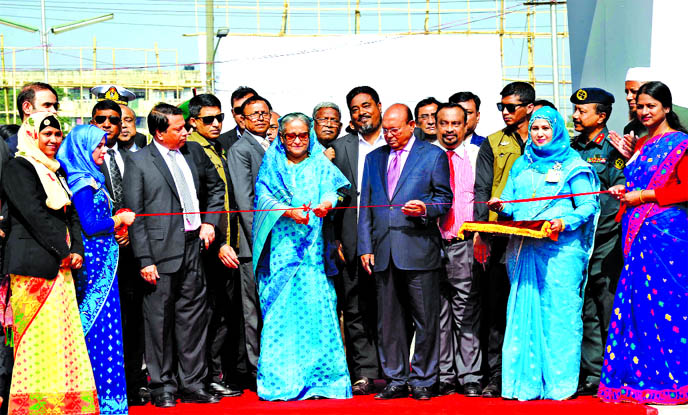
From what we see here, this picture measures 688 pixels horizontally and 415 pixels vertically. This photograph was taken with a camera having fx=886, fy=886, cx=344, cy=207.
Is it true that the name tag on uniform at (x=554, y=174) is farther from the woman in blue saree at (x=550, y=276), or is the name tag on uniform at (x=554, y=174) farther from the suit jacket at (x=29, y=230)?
the suit jacket at (x=29, y=230)

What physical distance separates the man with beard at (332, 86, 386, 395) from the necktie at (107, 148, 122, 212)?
5.29 feet

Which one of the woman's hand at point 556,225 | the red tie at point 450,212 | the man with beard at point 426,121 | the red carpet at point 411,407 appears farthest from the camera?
the man with beard at point 426,121

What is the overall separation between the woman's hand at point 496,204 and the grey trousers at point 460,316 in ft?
1.42

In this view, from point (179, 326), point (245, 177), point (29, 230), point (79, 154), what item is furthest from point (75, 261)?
point (245, 177)

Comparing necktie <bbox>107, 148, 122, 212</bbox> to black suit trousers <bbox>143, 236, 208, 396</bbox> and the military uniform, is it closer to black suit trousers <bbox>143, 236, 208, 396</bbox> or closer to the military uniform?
black suit trousers <bbox>143, 236, 208, 396</bbox>

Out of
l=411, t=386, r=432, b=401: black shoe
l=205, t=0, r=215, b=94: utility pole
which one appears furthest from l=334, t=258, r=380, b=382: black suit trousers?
l=205, t=0, r=215, b=94: utility pole

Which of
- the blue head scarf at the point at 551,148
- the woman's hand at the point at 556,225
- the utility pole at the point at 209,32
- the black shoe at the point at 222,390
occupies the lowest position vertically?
the black shoe at the point at 222,390

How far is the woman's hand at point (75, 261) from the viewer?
5.65m

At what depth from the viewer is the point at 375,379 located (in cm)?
693

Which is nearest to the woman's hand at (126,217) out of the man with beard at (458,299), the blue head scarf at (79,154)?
the blue head scarf at (79,154)

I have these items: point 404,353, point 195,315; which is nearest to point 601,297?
point 404,353

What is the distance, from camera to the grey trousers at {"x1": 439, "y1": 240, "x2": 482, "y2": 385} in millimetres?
6472

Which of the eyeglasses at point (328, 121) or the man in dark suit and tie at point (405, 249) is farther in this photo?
the eyeglasses at point (328, 121)

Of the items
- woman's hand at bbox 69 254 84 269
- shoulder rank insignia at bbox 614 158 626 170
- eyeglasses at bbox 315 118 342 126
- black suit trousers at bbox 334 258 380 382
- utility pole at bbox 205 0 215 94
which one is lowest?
black suit trousers at bbox 334 258 380 382
